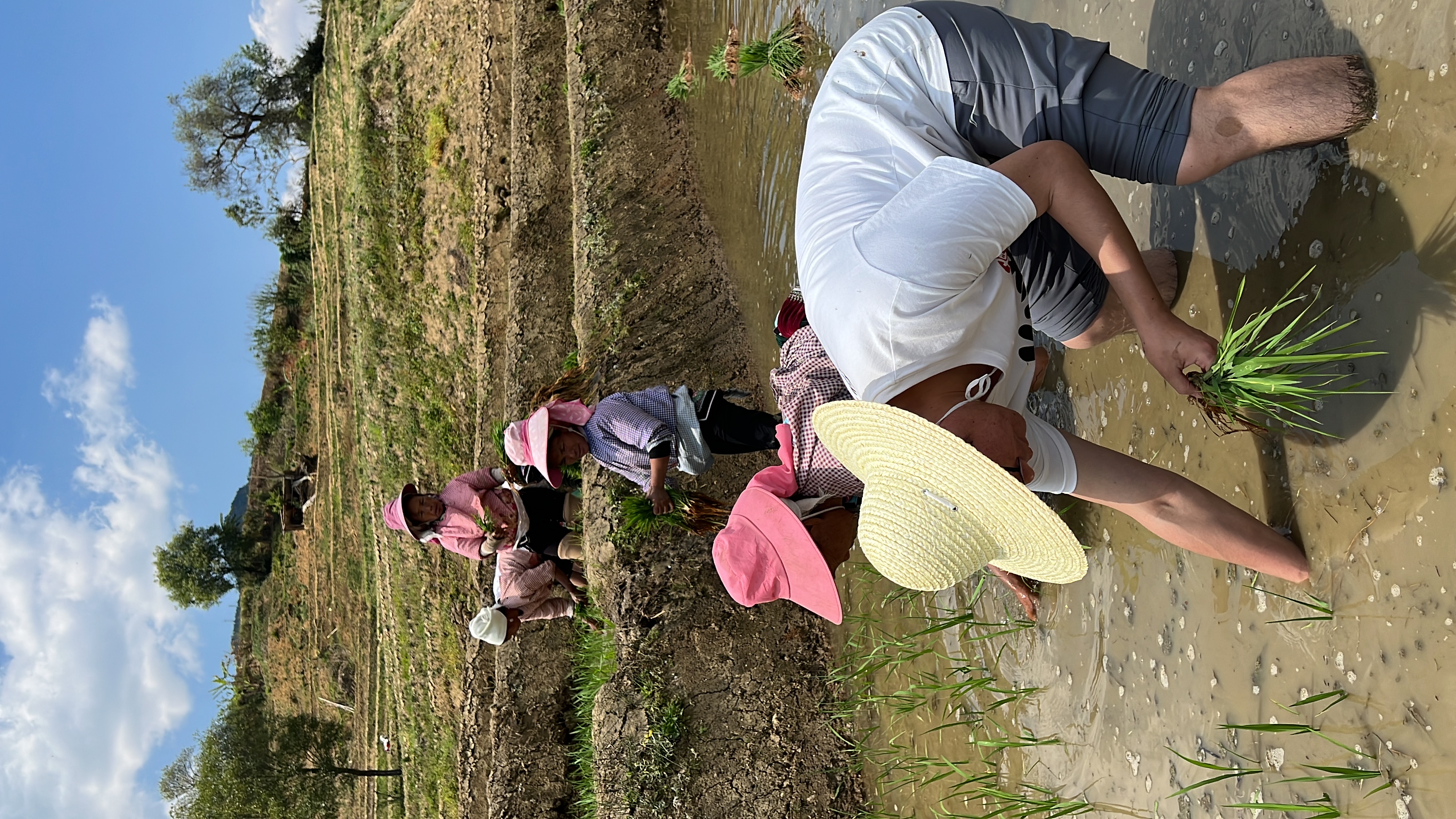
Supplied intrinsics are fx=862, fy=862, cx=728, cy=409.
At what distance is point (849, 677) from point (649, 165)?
10.9 ft

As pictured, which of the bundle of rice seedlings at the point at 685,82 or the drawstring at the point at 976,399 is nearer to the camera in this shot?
the drawstring at the point at 976,399

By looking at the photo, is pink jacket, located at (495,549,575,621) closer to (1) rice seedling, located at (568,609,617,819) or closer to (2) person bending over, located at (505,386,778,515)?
(1) rice seedling, located at (568,609,617,819)

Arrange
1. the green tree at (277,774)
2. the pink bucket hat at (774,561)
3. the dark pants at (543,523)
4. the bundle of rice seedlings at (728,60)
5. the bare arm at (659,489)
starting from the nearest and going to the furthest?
the pink bucket hat at (774,561), the bare arm at (659,489), the dark pants at (543,523), the bundle of rice seedlings at (728,60), the green tree at (277,774)

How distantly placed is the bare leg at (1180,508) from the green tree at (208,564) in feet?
54.8

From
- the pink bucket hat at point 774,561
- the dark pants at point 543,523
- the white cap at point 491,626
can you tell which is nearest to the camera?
the pink bucket hat at point 774,561

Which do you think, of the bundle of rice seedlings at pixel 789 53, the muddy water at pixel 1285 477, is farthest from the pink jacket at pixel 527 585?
the bundle of rice seedlings at pixel 789 53

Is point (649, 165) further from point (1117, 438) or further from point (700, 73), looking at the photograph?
point (1117, 438)

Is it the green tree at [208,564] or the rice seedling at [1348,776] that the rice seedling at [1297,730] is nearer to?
the rice seedling at [1348,776]

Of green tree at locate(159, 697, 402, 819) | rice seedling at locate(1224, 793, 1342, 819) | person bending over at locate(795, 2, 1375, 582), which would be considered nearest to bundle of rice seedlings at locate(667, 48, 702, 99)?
person bending over at locate(795, 2, 1375, 582)

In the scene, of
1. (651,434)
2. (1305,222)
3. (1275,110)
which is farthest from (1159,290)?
(651,434)

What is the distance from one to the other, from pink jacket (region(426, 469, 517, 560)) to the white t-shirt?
3.11m

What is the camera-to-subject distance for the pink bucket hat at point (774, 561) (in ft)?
7.20

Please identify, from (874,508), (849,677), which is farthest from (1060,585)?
(874,508)

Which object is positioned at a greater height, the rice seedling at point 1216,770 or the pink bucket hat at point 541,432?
the pink bucket hat at point 541,432
